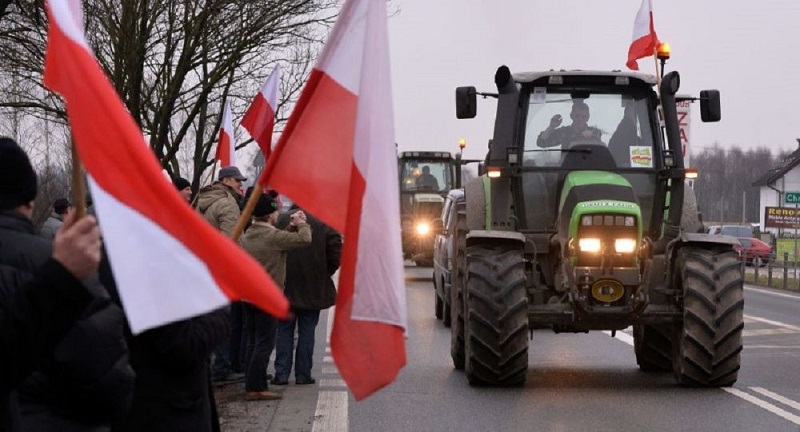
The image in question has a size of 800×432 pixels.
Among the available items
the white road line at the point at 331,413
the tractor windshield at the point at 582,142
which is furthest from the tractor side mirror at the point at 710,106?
the white road line at the point at 331,413

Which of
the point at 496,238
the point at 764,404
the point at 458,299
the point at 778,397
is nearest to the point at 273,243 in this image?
the point at 496,238

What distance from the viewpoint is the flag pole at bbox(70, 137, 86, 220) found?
3653mm

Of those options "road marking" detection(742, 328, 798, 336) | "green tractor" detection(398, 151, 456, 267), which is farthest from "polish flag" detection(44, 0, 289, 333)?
"green tractor" detection(398, 151, 456, 267)

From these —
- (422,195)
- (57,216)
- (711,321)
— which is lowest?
(711,321)

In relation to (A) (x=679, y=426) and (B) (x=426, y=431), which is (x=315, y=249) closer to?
(B) (x=426, y=431)

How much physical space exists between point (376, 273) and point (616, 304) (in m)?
8.51

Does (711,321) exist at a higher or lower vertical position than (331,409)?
higher

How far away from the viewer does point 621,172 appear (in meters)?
13.8

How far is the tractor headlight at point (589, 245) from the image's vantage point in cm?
1290

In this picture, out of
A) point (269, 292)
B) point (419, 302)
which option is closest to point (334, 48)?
point (269, 292)

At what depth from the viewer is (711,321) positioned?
1264 centimetres

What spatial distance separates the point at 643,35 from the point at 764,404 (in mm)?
7790

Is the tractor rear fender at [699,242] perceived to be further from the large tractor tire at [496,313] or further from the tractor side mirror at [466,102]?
the tractor side mirror at [466,102]

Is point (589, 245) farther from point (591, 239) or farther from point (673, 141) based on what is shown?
point (673, 141)
